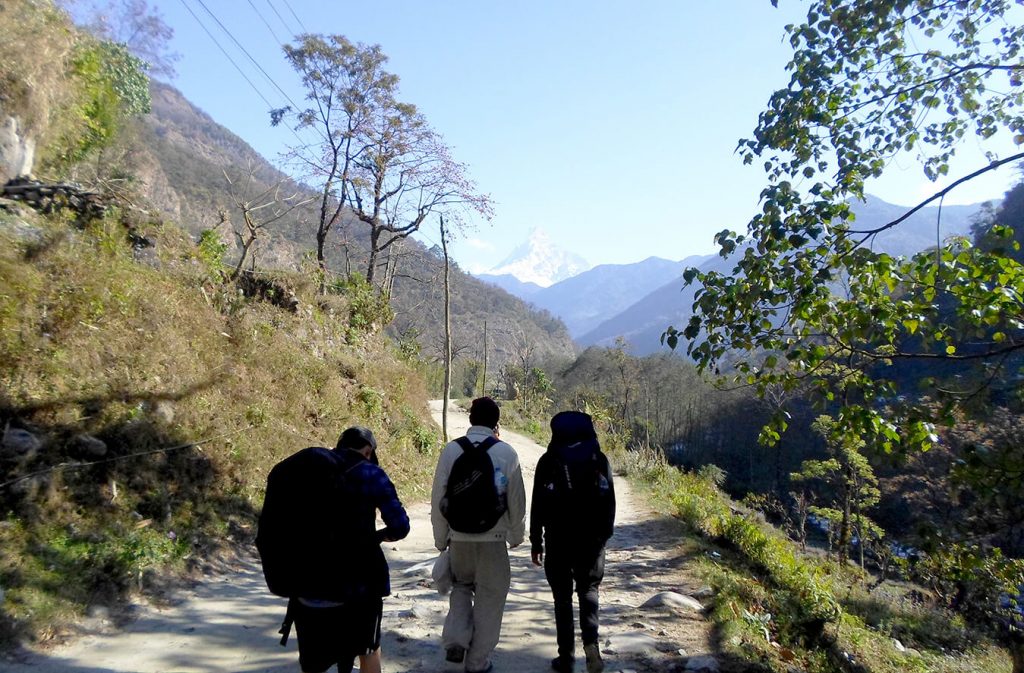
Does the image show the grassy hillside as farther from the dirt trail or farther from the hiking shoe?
the hiking shoe

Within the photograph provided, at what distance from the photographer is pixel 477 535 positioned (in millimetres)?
3754

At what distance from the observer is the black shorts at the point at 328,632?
2998 millimetres

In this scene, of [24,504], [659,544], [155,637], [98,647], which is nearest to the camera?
[98,647]

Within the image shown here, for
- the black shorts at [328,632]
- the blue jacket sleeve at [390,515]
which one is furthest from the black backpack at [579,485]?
the black shorts at [328,632]

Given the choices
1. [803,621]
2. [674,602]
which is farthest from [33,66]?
[803,621]

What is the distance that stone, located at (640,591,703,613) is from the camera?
18.0 feet

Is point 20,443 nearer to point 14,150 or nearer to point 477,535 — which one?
point 477,535

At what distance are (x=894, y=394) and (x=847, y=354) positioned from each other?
44 centimetres

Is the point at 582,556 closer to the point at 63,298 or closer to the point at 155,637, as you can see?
the point at 155,637

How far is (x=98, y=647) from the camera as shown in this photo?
4.27 metres

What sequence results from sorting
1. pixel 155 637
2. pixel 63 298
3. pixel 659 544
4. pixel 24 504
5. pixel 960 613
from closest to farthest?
pixel 155 637 → pixel 24 504 → pixel 63 298 → pixel 659 544 → pixel 960 613

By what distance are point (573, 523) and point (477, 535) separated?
1.98 feet

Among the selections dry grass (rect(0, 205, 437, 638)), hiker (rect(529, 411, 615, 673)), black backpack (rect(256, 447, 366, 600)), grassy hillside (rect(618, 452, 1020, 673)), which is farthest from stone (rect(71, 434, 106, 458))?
grassy hillside (rect(618, 452, 1020, 673))

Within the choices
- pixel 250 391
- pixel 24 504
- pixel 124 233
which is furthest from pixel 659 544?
pixel 124 233
